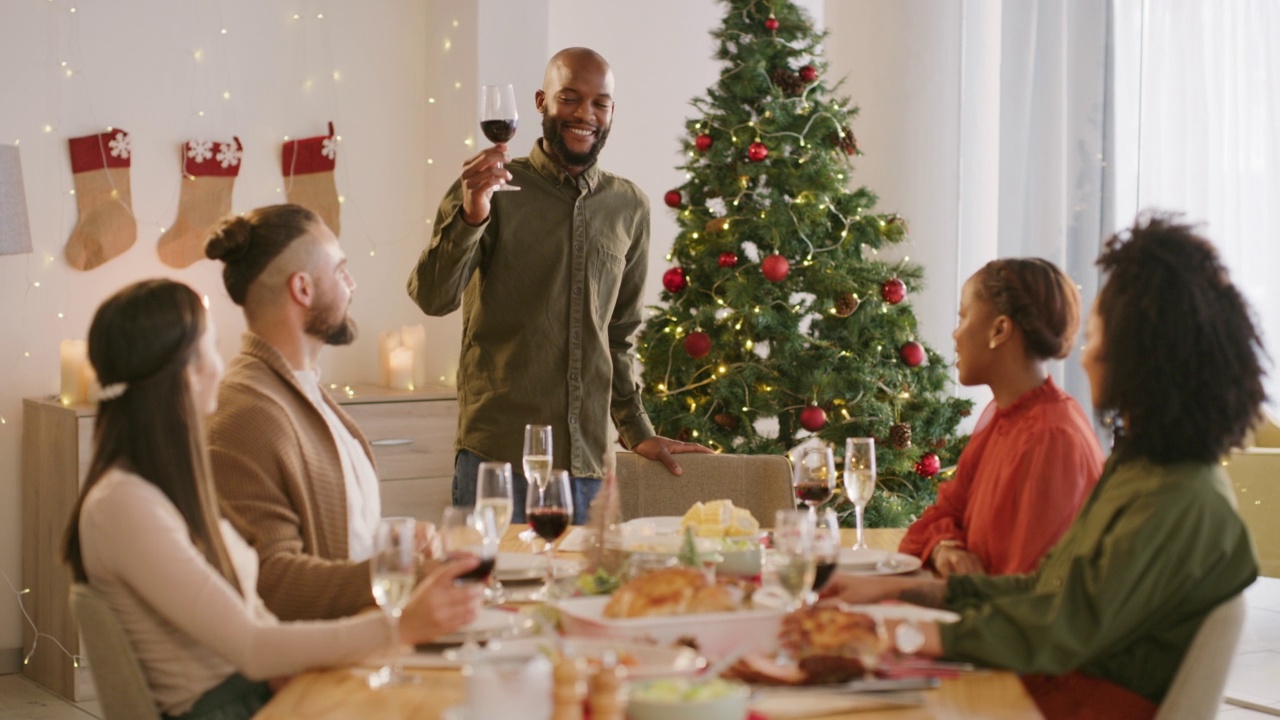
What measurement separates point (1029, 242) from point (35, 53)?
359cm

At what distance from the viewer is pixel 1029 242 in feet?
17.2

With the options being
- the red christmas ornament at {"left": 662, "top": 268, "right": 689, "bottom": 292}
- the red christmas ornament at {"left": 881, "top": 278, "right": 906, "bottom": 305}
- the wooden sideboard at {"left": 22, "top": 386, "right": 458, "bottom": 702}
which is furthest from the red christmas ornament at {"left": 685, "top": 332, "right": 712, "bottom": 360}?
the wooden sideboard at {"left": 22, "top": 386, "right": 458, "bottom": 702}

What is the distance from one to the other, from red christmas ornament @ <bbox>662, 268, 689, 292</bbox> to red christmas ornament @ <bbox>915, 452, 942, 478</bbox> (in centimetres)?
91

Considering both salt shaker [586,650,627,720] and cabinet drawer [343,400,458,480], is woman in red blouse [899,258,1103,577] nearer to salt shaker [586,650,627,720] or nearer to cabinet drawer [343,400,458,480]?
salt shaker [586,650,627,720]

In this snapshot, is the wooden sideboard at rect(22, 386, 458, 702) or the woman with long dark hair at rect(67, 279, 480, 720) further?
the wooden sideboard at rect(22, 386, 458, 702)

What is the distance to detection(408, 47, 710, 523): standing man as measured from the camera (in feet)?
11.0

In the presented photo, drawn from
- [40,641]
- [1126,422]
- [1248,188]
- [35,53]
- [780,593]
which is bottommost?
[40,641]

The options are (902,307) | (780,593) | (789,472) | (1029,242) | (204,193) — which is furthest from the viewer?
(1029,242)

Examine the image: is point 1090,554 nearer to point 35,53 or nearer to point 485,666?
point 485,666

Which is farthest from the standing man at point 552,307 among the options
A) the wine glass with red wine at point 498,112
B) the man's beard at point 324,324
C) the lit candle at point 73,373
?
the lit candle at point 73,373

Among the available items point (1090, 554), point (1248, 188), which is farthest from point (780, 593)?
point (1248, 188)

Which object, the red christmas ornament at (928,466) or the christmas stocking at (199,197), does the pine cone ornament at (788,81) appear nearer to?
the red christmas ornament at (928,466)

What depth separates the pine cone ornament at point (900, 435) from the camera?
162 inches

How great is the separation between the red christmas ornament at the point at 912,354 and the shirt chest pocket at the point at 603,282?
1130mm
